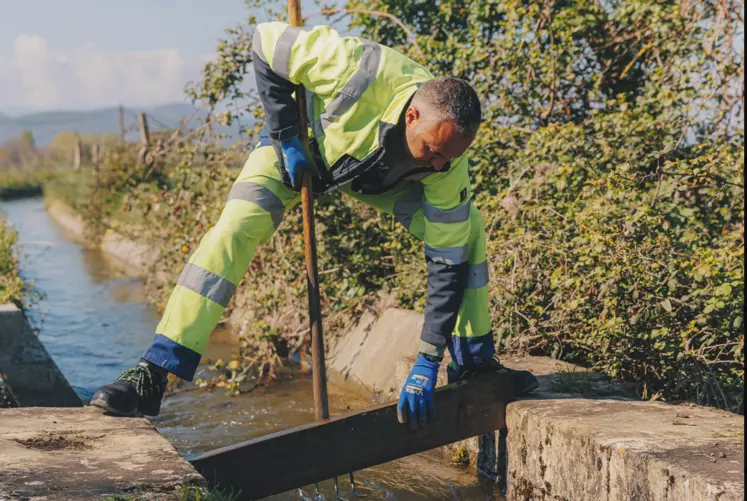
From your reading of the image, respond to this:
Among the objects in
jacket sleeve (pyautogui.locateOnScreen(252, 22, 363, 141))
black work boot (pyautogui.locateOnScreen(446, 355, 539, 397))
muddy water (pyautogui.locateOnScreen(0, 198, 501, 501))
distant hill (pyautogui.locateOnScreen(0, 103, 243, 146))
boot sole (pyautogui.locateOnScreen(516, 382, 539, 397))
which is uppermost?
distant hill (pyautogui.locateOnScreen(0, 103, 243, 146))

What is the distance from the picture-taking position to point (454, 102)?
3.01 meters

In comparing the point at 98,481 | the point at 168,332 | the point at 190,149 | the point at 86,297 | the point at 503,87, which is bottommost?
the point at 86,297

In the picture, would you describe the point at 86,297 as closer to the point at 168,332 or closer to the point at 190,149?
the point at 190,149

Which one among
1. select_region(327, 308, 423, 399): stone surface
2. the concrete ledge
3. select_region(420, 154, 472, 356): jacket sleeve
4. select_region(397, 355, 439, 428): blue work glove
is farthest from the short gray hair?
the concrete ledge

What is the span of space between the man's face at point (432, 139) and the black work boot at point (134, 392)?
130cm

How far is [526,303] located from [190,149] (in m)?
3.61

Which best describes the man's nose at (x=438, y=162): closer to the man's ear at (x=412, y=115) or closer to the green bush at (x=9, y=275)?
the man's ear at (x=412, y=115)

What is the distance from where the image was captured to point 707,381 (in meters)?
3.95

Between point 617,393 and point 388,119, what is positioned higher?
point 388,119

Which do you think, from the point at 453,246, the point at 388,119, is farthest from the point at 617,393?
the point at 388,119

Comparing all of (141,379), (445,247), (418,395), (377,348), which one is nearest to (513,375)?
(418,395)

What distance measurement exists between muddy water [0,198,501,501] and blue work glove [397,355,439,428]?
15.8 inches

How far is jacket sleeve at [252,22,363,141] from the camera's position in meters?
3.15

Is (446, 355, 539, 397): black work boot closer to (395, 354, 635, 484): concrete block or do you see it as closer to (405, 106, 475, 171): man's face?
(395, 354, 635, 484): concrete block
